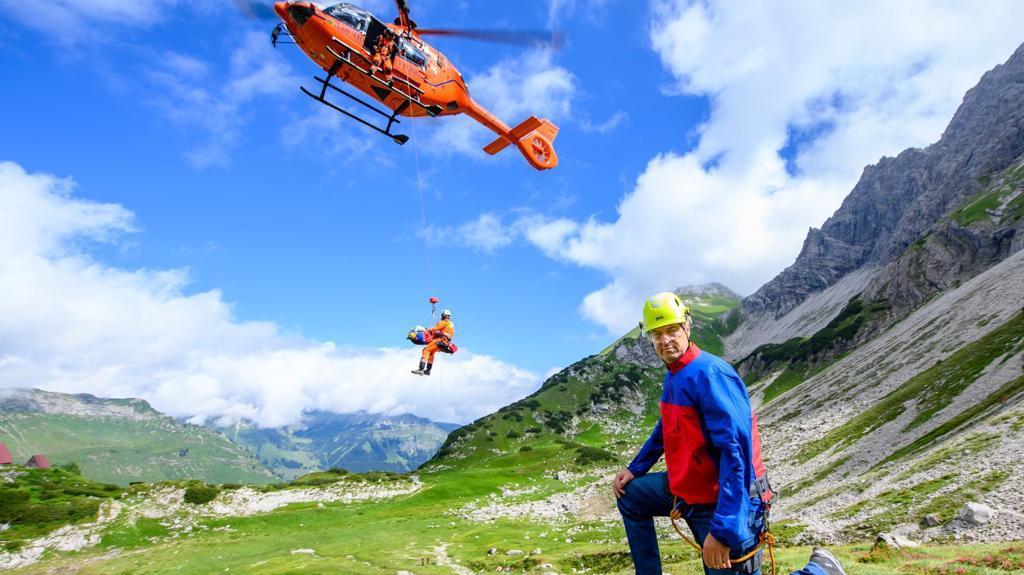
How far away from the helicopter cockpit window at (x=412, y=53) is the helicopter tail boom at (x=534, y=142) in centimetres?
870

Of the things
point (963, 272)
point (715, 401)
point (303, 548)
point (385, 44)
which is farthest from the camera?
point (963, 272)

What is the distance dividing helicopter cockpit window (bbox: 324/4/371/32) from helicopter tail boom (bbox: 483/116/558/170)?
472 inches

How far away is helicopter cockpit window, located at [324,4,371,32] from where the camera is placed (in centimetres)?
2222

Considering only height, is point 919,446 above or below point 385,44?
below

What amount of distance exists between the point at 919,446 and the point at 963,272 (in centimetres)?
10543

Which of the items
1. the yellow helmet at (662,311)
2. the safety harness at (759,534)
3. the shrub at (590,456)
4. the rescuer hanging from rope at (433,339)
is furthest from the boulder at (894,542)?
the shrub at (590,456)

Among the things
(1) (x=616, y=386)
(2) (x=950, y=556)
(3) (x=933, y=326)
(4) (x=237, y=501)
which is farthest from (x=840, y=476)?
(1) (x=616, y=386)

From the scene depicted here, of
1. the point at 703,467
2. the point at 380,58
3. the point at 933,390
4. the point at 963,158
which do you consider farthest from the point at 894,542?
the point at 963,158

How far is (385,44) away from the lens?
76.9ft

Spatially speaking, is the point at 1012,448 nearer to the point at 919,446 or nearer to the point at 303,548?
the point at 919,446

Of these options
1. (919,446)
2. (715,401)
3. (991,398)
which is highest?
(715,401)

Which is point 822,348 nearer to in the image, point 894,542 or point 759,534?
point 894,542

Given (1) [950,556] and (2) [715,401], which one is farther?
(1) [950,556]

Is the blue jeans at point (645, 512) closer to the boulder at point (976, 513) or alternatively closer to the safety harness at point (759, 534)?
the safety harness at point (759, 534)
